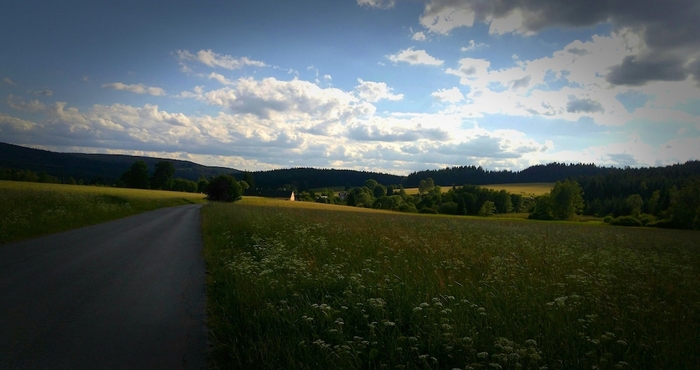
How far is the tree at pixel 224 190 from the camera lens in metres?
82.8

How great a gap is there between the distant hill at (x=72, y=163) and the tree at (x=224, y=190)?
32.4 meters

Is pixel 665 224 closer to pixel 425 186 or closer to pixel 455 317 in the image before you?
pixel 455 317

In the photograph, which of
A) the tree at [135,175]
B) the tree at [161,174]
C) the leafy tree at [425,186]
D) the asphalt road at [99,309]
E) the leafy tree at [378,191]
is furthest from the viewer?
the leafy tree at [425,186]

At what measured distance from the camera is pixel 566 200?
73375 millimetres

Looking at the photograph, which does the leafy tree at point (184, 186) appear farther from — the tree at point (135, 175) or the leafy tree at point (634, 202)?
the leafy tree at point (634, 202)

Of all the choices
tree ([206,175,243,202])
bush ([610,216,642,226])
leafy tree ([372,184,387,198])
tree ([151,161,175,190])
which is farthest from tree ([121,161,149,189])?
bush ([610,216,642,226])

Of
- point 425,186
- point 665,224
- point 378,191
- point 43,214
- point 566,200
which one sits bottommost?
point 665,224

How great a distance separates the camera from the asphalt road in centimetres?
477

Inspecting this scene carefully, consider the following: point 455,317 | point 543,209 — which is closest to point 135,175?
point 543,209

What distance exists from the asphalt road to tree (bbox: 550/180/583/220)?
75.4 m

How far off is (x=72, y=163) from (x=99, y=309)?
15126 cm

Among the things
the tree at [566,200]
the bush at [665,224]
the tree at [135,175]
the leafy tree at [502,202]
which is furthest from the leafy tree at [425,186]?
the tree at [135,175]

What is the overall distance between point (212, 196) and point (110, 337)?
83.0 m

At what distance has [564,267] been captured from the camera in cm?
862
